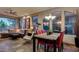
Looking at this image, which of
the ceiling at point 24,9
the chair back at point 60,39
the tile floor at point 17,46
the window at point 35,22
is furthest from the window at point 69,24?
the window at point 35,22

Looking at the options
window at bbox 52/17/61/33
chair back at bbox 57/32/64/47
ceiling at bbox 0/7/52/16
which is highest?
ceiling at bbox 0/7/52/16

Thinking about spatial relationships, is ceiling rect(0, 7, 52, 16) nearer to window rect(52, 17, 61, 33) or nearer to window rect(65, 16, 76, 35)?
window rect(52, 17, 61, 33)

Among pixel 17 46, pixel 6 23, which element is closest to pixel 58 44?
pixel 17 46

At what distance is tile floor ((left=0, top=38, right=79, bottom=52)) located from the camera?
248cm

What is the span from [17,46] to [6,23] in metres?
0.48

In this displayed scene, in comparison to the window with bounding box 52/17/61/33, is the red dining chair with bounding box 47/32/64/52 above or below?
below

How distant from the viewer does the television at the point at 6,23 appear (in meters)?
2.47

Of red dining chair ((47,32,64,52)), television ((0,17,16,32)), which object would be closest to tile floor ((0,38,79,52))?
red dining chair ((47,32,64,52))

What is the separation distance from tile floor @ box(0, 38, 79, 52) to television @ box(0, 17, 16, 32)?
207 mm

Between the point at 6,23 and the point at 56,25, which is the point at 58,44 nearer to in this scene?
the point at 56,25

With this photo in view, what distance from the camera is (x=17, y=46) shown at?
8.20ft

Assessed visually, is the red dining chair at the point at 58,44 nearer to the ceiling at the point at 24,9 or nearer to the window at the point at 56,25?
the window at the point at 56,25
